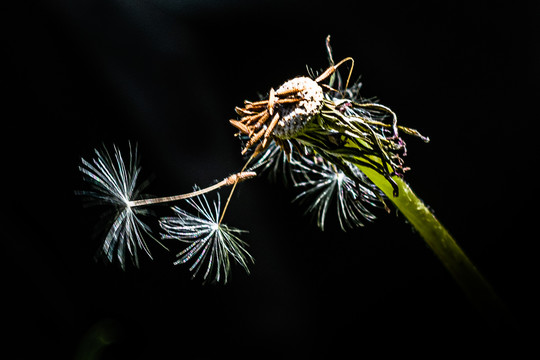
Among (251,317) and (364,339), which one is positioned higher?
(251,317)

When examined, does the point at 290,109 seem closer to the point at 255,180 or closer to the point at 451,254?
the point at 451,254

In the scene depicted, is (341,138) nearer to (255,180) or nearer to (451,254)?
(451,254)

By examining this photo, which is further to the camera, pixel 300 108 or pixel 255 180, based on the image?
pixel 255 180

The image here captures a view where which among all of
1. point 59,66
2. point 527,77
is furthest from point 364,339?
point 59,66

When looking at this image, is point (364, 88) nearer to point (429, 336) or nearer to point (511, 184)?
point (511, 184)

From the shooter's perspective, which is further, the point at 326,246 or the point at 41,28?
the point at 326,246

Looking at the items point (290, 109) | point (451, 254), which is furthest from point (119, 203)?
point (451, 254)

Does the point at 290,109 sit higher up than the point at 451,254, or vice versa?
the point at 290,109
